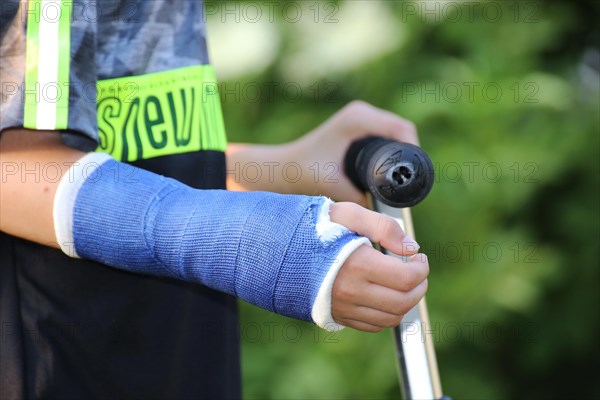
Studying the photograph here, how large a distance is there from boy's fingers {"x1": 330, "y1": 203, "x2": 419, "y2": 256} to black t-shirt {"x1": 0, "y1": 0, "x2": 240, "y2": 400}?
0.27 meters

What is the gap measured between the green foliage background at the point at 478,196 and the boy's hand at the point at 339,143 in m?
0.95

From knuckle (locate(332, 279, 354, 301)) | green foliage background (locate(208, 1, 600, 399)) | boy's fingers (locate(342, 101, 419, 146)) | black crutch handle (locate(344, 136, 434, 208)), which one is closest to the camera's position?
knuckle (locate(332, 279, 354, 301))

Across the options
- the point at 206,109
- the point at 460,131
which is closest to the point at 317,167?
the point at 206,109

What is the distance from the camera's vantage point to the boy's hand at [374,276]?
0.73 meters

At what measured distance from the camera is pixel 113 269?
956mm

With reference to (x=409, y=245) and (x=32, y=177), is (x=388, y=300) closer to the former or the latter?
(x=409, y=245)

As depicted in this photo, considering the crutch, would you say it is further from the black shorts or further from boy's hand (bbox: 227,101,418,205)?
the black shorts

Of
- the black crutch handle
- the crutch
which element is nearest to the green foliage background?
the crutch

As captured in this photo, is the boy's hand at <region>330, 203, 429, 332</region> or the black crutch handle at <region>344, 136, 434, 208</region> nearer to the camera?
the boy's hand at <region>330, 203, 429, 332</region>

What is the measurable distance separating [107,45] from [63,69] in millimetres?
134

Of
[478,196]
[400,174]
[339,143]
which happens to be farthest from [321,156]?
[478,196]

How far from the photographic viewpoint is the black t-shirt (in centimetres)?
81

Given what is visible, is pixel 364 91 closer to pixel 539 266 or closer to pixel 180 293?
pixel 539 266

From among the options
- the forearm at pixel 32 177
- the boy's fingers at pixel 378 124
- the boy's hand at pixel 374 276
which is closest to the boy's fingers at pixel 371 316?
the boy's hand at pixel 374 276
